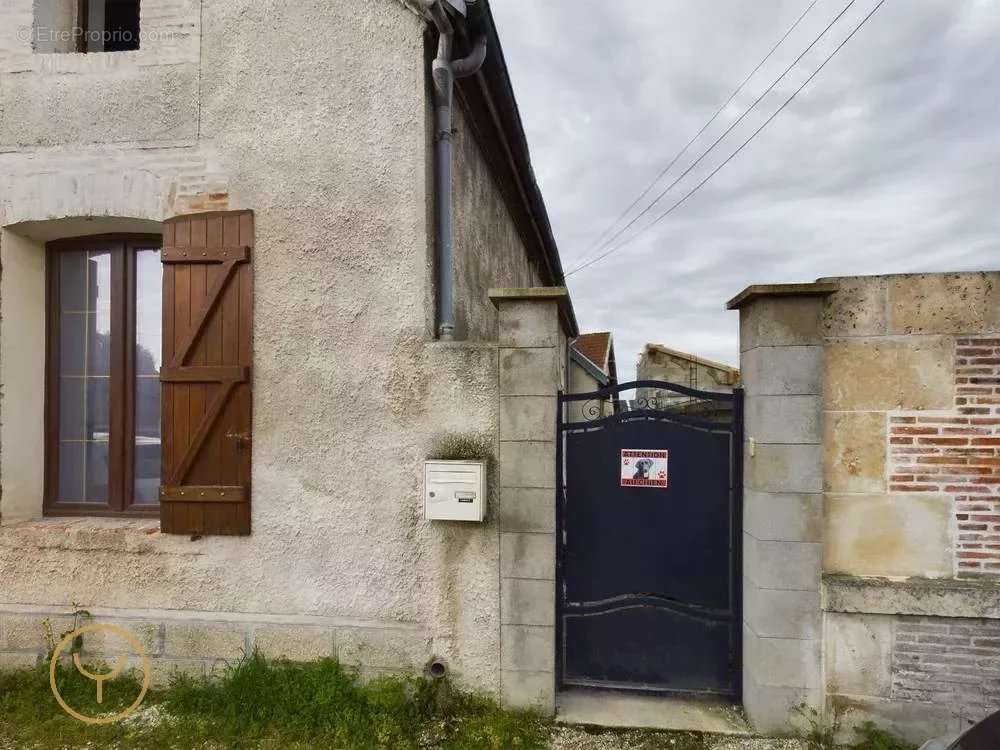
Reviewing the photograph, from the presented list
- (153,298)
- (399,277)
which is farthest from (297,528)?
(153,298)

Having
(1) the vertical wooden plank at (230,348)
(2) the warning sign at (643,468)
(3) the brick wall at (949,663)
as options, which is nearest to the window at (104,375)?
(1) the vertical wooden plank at (230,348)

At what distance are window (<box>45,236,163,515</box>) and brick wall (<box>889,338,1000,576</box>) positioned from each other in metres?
5.36

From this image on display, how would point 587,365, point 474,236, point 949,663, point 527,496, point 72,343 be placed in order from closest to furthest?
point 949,663 → point 527,496 → point 72,343 → point 474,236 → point 587,365

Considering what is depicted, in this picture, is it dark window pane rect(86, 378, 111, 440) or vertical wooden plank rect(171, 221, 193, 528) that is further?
dark window pane rect(86, 378, 111, 440)

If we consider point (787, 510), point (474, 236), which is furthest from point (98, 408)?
point (787, 510)

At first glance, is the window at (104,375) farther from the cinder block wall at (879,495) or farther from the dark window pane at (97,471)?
the cinder block wall at (879,495)

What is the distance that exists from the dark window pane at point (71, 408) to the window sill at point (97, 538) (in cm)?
71

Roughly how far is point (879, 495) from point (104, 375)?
5.66m

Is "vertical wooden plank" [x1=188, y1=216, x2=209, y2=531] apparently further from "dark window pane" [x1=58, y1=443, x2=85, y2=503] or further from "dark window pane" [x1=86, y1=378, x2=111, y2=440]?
"dark window pane" [x1=58, y1=443, x2=85, y2=503]

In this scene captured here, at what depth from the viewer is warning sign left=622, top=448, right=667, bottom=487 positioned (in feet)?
11.1

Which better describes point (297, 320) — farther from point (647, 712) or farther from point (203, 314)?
point (647, 712)

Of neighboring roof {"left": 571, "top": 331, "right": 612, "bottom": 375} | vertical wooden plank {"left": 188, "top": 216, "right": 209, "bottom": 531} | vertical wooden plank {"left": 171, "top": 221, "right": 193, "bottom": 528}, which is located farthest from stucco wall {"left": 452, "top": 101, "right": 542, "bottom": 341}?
neighboring roof {"left": 571, "top": 331, "right": 612, "bottom": 375}

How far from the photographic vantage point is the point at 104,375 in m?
4.01

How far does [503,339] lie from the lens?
3.34 metres
